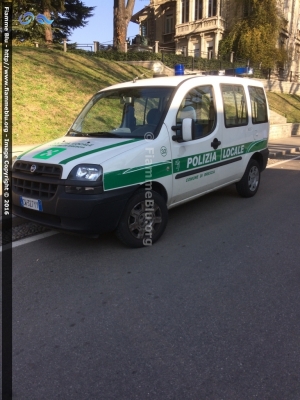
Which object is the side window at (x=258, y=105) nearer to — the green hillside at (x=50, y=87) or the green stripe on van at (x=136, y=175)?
the green stripe on van at (x=136, y=175)

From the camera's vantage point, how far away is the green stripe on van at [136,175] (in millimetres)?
3816

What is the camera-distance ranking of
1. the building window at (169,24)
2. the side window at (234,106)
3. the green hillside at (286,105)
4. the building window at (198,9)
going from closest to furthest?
the side window at (234,106) < the green hillside at (286,105) < the building window at (198,9) < the building window at (169,24)

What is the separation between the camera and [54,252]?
13.9 ft

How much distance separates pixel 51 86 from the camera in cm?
1323

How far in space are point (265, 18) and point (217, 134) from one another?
99.1 feet

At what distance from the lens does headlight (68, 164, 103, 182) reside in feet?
12.2

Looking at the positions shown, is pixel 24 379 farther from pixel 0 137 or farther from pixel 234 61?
pixel 234 61

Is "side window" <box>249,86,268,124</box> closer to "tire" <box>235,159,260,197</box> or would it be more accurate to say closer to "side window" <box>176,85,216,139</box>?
"tire" <box>235,159,260,197</box>

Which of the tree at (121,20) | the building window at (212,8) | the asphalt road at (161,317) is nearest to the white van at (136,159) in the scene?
the asphalt road at (161,317)

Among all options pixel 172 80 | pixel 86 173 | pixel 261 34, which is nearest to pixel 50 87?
pixel 172 80

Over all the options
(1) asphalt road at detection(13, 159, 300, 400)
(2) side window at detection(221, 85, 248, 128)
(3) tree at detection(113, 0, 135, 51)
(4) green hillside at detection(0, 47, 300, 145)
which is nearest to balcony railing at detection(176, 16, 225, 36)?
(3) tree at detection(113, 0, 135, 51)

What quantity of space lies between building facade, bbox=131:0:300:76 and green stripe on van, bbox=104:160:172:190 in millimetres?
29851

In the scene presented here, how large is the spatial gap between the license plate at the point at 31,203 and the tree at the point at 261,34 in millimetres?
30823

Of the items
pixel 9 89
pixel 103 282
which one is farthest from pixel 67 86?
pixel 103 282
